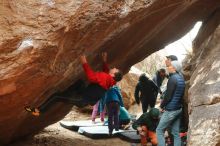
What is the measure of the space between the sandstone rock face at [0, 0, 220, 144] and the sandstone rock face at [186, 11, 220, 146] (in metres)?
1.17

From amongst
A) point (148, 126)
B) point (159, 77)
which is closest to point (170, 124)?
point (148, 126)

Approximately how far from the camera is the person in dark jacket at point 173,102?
757 cm

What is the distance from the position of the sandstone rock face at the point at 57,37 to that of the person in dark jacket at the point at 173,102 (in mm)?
1252

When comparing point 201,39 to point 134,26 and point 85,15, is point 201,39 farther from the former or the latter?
point 85,15

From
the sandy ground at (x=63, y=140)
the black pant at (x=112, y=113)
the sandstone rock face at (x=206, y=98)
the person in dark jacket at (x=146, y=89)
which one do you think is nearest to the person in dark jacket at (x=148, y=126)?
the sandy ground at (x=63, y=140)

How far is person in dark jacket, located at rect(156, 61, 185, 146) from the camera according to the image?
757 centimetres

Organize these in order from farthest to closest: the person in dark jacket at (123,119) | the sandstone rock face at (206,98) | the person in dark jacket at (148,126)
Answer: the person in dark jacket at (123,119) < the person in dark jacket at (148,126) < the sandstone rock face at (206,98)

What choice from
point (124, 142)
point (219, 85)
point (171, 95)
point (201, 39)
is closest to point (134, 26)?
point (171, 95)

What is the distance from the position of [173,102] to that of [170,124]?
52 centimetres

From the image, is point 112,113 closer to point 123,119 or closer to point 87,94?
point 123,119

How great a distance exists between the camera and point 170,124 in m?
7.84

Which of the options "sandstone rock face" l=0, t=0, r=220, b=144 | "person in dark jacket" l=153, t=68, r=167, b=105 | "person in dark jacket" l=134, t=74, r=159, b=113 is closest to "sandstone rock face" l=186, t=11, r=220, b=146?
"sandstone rock face" l=0, t=0, r=220, b=144

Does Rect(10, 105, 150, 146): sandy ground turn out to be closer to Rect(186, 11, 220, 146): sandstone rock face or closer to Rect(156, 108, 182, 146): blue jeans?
Rect(156, 108, 182, 146): blue jeans

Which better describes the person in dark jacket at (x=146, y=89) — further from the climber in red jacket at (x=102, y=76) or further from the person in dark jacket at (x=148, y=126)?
the climber in red jacket at (x=102, y=76)
